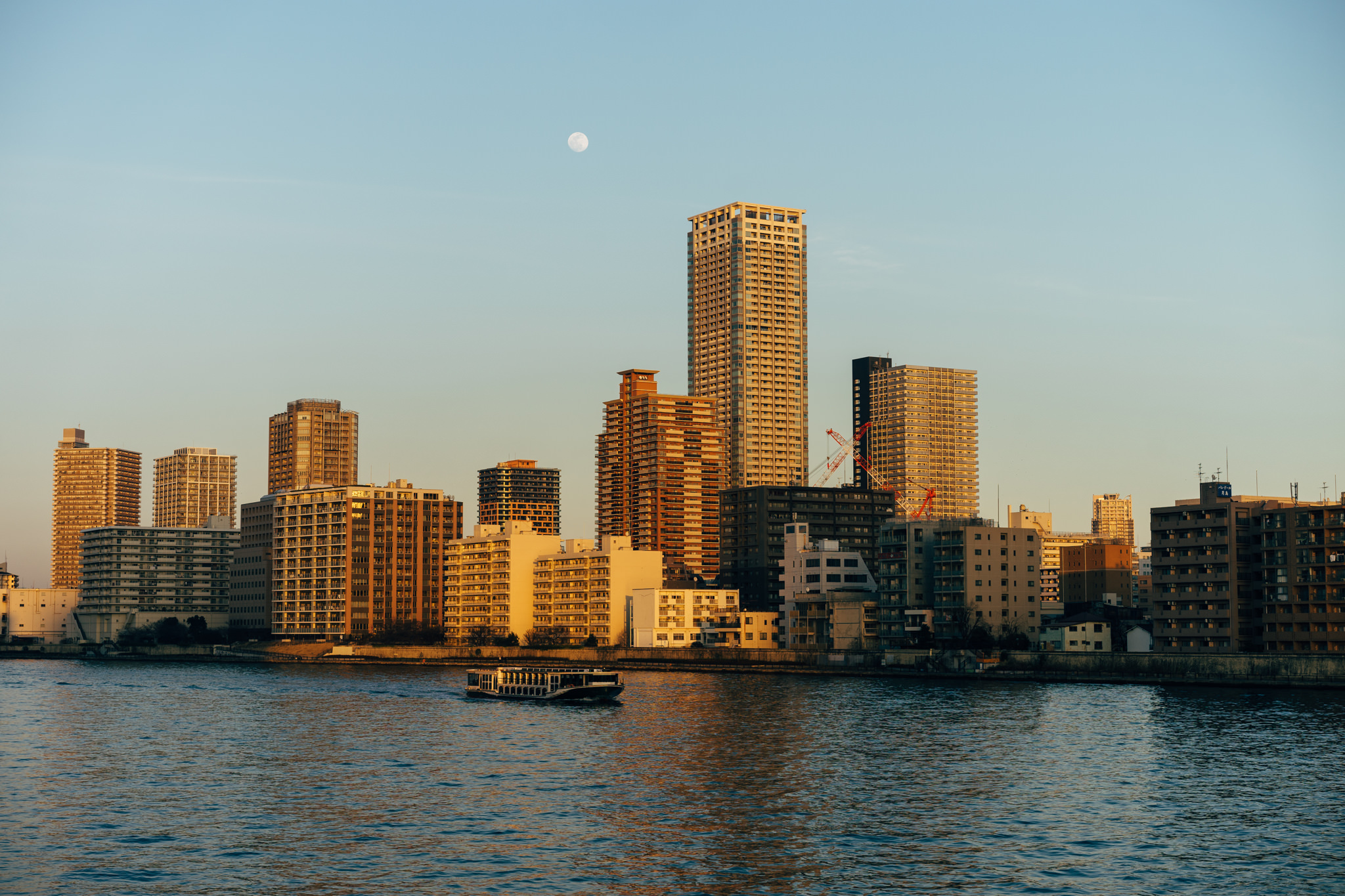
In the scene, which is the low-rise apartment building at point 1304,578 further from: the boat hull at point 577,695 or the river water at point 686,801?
the boat hull at point 577,695

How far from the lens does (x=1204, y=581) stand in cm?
18012

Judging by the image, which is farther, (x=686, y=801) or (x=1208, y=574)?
(x=1208, y=574)

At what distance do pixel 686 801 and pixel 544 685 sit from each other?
281 ft

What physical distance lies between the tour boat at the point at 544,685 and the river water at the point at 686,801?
16122mm

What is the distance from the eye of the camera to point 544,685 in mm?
159375

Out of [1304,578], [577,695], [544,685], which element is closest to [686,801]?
[577,695]

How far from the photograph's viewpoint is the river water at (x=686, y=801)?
5641 centimetres

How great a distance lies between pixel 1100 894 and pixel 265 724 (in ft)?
286

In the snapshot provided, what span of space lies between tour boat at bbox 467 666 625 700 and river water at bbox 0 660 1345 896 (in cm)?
1612

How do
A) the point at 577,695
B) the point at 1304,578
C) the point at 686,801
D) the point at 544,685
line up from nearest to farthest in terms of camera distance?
the point at 686,801 < the point at 577,695 < the point at 544,685 < the point at 1304,578

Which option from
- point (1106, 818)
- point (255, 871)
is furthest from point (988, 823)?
point (255, 871)

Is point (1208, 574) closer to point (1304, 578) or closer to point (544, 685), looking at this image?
point (1304, 578)

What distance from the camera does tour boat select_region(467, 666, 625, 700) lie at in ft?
499

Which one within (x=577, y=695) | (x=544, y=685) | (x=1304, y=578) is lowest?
A: (x=577, y=695)
